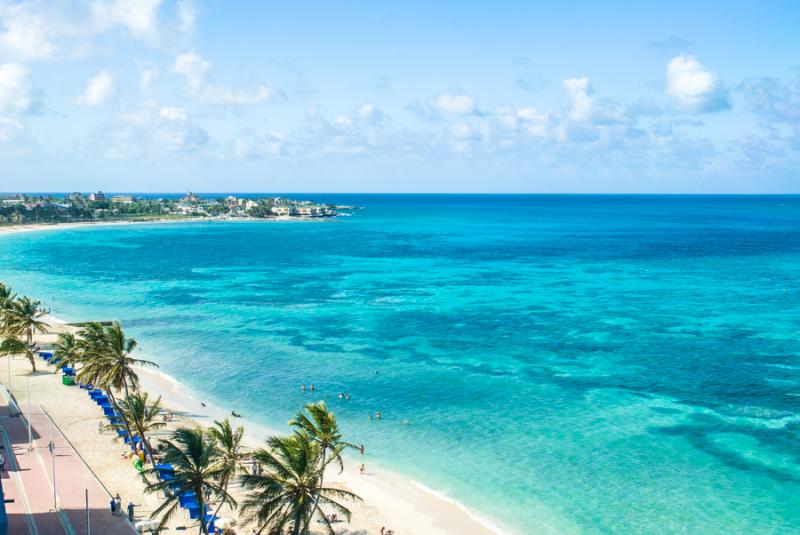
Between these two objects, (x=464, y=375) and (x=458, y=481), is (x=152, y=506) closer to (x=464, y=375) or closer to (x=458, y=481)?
(x=458, y=481)

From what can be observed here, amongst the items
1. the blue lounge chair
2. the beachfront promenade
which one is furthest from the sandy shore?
the beachfront promenade

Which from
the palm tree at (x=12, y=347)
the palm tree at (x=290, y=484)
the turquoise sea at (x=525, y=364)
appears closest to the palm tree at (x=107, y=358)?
the turquoise sea at (x=525, y=364)

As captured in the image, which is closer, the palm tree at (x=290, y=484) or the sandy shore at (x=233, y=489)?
the palm tree at (x=290, y=484)

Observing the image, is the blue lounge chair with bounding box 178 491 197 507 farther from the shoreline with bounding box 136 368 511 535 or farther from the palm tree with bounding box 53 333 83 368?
the palm tree with bounding box 53 333 83 368

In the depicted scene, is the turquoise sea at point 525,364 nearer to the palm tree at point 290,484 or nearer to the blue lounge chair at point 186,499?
the blue lounge chair at point 186,499

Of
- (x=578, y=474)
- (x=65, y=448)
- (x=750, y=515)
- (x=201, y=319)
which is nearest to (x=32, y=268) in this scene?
(x=201, y=319)
